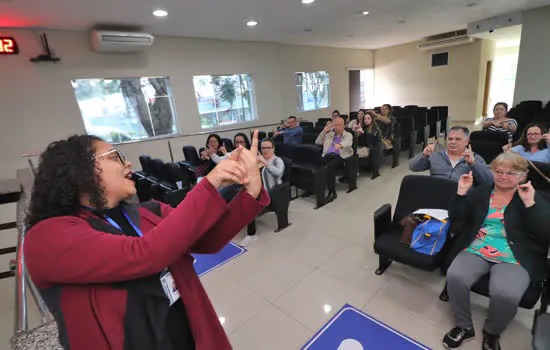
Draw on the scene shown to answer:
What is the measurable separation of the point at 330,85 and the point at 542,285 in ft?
31.0

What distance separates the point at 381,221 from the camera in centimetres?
232

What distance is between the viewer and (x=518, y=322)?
1.85 metres

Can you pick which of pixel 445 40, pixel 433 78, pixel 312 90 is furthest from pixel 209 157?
pixel 433 78

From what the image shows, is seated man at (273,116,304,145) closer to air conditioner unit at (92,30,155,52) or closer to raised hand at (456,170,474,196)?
air conditioner unit at (92,30,155,52)

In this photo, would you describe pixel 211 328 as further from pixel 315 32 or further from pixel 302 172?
pixel 315 32

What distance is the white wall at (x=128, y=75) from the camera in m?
4.61

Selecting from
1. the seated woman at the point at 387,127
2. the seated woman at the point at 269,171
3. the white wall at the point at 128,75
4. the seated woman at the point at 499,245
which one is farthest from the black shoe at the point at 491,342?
the white wall at the point at 128,75

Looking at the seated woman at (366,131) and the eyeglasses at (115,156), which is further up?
the eyeglasses at (115,156)

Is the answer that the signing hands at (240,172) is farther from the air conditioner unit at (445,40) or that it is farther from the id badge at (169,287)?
the air conditioner unit at (445,40)

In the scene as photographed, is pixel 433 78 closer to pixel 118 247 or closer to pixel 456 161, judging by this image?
pixel 456 161

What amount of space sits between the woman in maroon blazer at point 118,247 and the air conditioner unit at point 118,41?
16.9 feet

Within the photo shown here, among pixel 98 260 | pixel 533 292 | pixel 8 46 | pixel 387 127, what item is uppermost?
pixel 8 46

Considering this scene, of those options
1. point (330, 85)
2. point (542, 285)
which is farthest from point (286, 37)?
point (542, 285)

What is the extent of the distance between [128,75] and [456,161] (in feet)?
19.7
